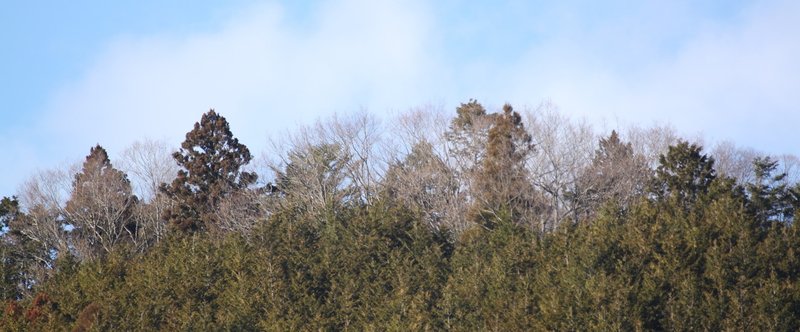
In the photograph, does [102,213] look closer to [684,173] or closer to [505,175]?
[505,175]

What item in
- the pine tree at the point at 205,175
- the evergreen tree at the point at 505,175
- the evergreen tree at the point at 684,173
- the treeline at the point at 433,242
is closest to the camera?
the treeline at the point at 433,242

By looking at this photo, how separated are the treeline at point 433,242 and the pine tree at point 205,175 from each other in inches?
4.0

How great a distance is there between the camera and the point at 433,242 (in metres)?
28.9

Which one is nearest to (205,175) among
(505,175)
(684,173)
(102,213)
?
(102,213)

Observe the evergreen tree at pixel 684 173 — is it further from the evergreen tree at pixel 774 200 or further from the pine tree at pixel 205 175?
the pine tree at pixel 205 175

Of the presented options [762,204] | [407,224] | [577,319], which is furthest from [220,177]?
[577,319]

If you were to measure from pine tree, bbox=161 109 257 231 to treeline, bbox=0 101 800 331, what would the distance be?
0.10m

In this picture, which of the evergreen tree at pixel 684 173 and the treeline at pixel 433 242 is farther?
the evergreen tree at pixel 684 173

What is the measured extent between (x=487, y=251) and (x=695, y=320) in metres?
7.90

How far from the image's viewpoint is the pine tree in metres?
46.8

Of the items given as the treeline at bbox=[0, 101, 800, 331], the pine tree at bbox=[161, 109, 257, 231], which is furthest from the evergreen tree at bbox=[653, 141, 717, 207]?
the pine tree at bbox=[161, 109, 257, 231]

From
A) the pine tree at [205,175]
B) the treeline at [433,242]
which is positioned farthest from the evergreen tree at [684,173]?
the pine tree at [205,175]

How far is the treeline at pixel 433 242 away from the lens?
72.3ft

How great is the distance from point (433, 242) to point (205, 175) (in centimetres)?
2209
